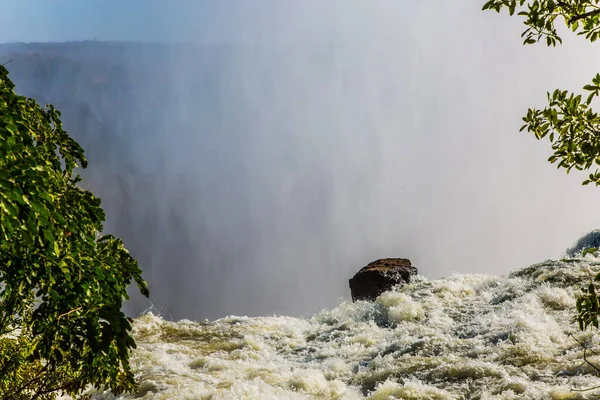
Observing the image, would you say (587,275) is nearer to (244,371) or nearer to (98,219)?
(244,371)

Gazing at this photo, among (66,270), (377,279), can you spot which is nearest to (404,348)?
(377,279)

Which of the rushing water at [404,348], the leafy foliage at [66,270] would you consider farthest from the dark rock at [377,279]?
the leafy foliage at [66,270]

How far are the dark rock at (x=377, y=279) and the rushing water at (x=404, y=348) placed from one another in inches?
70.2

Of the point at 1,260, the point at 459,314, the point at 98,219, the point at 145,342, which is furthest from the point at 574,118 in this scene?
the point at 145,342

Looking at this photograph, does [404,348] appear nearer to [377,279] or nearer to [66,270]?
[377,279]

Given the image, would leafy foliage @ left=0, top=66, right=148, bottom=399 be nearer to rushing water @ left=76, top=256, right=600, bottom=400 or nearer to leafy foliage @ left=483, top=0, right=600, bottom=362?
leafy foliage @ left=483, top=0, right=600, bottom=362

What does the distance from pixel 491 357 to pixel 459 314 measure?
5809 mm

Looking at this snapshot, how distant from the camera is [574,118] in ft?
10.5

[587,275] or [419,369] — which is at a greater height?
[587,275]

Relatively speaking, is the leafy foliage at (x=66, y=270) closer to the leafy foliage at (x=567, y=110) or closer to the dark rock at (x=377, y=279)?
the leafy foliage at (x=567, y=110)

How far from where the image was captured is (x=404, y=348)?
1399 cm

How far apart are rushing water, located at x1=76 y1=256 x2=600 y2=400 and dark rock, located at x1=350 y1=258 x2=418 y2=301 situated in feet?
5.85

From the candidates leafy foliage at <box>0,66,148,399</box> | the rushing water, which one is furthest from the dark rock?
leafy foliage at <box>0,66,148,399</box>

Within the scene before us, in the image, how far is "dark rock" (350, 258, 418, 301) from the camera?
2452 centimetres
